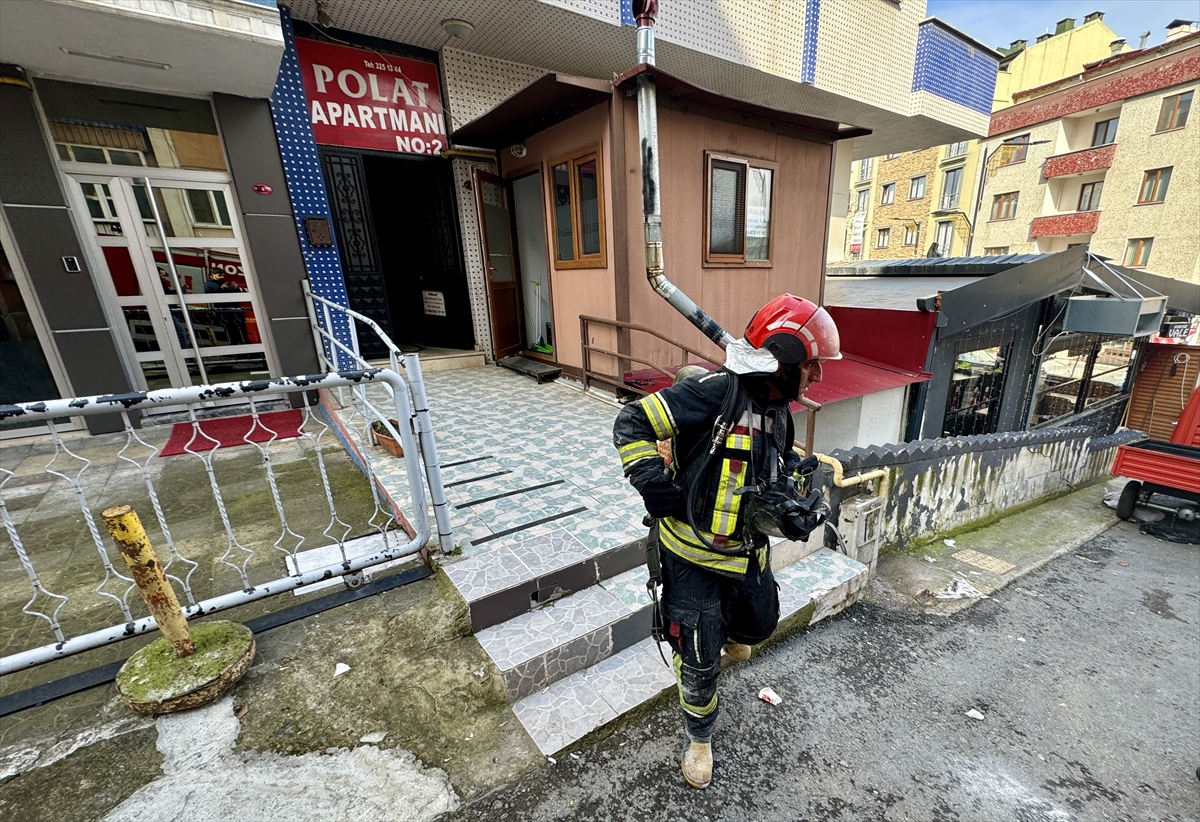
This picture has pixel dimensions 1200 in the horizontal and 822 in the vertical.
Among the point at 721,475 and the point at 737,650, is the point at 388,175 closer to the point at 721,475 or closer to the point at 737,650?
the point at 721,475

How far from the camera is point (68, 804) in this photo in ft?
6.07

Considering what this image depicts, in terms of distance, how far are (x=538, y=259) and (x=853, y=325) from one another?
5.75 m

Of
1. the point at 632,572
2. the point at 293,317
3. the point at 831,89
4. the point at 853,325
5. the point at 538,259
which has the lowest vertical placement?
the point at 632,572

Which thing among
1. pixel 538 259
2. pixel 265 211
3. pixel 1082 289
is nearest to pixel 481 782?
pixel 265 211

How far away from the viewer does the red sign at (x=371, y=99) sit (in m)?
6.25

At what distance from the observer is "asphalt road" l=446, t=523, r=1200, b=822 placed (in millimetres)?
2240

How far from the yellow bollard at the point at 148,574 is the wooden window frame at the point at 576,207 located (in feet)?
16.8

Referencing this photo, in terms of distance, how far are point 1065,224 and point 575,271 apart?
27.2 m

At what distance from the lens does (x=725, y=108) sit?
6105mm

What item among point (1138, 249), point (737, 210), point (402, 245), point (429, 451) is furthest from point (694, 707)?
point (1138, 249)

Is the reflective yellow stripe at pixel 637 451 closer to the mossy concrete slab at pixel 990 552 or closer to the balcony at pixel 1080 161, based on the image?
the mossy concrete slab at pixel 990 552

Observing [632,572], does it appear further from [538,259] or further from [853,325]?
[853,325]

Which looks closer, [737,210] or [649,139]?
[649,139]

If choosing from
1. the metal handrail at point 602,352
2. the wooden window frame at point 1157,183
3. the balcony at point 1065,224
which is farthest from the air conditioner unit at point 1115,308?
the balcony at point 1065,224
